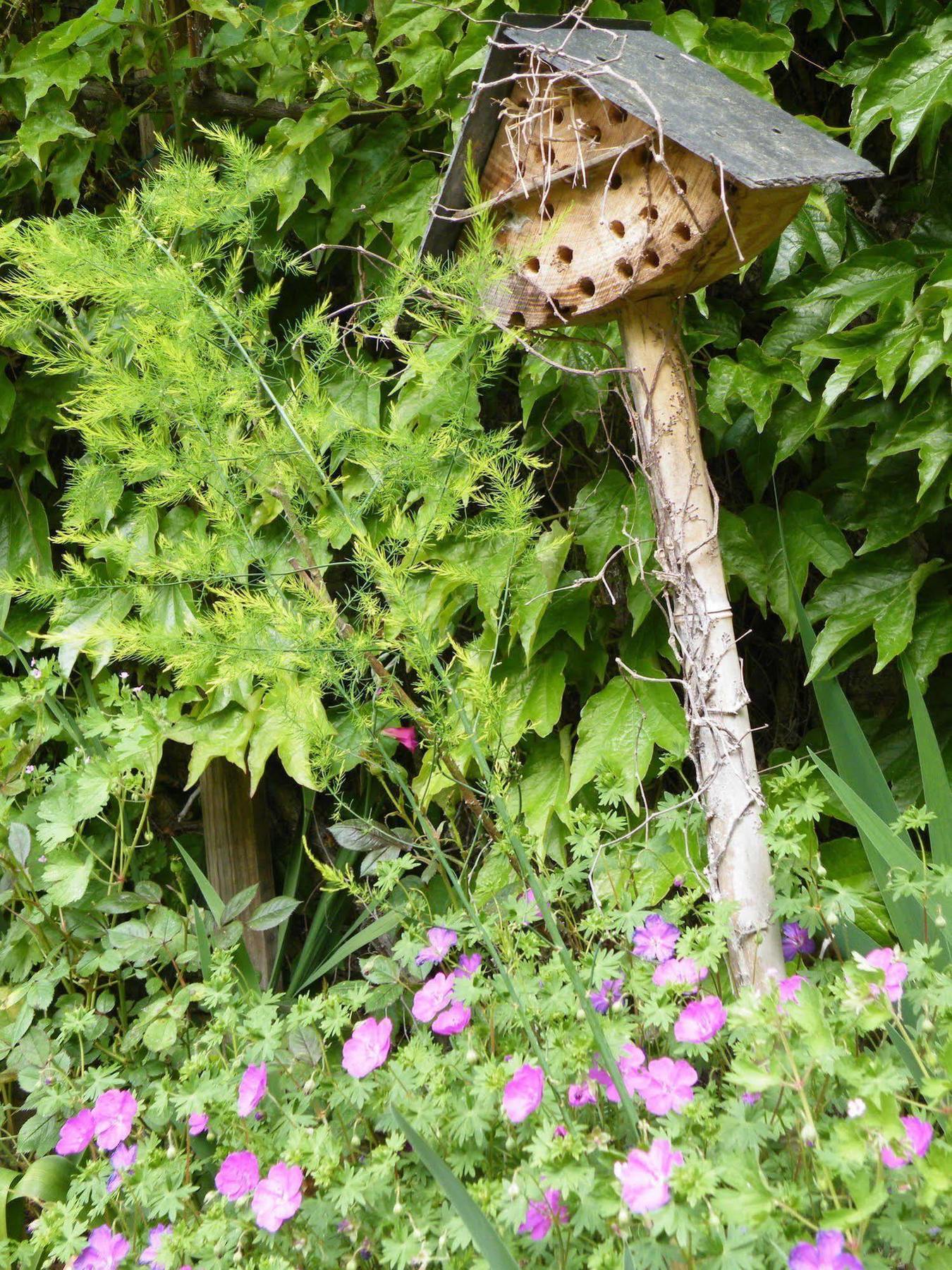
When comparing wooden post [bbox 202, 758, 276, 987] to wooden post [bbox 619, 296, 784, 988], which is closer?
wooden post [bbox 619, 296, 784, 988]

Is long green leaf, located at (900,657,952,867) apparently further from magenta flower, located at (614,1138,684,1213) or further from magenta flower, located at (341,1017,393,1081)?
magenta flower, located at (341,1017,393,1081)

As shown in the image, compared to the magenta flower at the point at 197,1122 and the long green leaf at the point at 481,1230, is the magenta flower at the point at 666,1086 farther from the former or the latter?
the magenta flower at the point at 197,1122

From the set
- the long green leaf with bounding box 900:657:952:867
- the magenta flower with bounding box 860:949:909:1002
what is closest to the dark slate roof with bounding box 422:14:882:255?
the long green leaf with bounding box 900:657:952:867

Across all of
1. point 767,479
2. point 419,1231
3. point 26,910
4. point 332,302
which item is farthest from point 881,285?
point 26,910

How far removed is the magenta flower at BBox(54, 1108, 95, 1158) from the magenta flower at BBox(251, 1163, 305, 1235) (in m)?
0.39

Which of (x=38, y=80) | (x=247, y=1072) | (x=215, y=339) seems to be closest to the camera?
(x=247, y=1072)

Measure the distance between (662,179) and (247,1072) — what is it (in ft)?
3.53

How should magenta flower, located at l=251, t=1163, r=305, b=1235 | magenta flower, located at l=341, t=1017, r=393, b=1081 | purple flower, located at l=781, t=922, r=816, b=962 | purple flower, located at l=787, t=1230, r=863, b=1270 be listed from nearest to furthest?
1. purple flower, located at l=787, t=1230, r=863, b=1270
2. magenta flower, located at l=251, t=1163, r=305, b=1235
3. magenta flower, located at l=341, t=1017, r=393, b=1081
4. purple flower, located at l=781, t=922, r=816, b=962

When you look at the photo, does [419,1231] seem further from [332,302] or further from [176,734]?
[332,302]

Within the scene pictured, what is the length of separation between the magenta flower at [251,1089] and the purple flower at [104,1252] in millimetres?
206

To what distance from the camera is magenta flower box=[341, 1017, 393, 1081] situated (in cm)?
106

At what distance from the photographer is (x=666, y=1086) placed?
0.90 m

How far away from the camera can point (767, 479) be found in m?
1.55

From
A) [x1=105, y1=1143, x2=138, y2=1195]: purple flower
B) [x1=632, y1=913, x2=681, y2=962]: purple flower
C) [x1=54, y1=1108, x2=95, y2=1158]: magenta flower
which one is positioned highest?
[x1=632, y1=913, x2=681, y2=962]: purple flower
